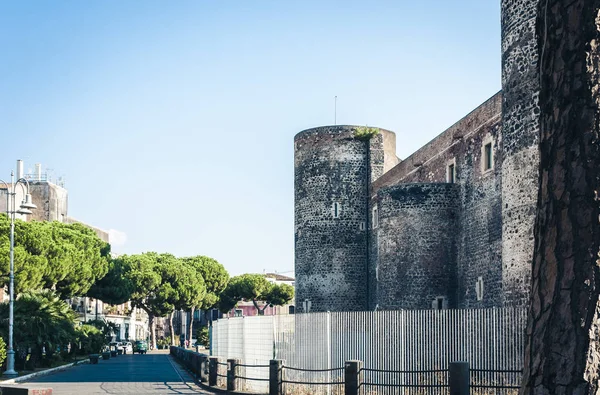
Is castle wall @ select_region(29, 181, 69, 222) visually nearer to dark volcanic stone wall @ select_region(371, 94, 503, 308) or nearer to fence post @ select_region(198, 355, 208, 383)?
dark volcanic stone wall @ select_region(371, 94, 503, 308)

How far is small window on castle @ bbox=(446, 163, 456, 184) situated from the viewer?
31.1 metres

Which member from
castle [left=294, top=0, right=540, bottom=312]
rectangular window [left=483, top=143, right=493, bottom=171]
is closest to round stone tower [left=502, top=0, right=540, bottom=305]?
castle [left=294, top=0, right=540, bottom=312]

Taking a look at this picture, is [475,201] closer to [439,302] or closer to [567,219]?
[439,302]

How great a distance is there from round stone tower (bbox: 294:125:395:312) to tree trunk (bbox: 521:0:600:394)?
120ft

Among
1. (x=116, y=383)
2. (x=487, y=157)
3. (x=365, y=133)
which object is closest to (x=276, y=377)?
(x=116, y=383)

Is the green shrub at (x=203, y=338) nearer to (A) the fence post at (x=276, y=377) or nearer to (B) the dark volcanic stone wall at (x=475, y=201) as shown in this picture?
(B) the dark volcanic stone wall at (x=475, y=201)

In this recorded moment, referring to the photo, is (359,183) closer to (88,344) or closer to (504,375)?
(88,344)

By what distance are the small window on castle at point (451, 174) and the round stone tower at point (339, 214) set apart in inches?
360

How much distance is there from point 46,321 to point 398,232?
13.2m

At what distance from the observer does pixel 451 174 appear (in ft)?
103

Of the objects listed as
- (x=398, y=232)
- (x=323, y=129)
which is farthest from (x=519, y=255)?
(x=323, y=129)

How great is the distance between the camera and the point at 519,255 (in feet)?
60.8

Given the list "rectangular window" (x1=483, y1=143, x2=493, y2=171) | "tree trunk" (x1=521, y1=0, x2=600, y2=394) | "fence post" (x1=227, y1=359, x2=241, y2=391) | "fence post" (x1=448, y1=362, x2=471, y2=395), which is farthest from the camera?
"rectangular window" (x1=483, y1=143, x2=493, y2=171)

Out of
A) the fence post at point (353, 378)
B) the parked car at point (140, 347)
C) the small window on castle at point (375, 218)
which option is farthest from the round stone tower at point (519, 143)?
the parked car at point (140, 347)
